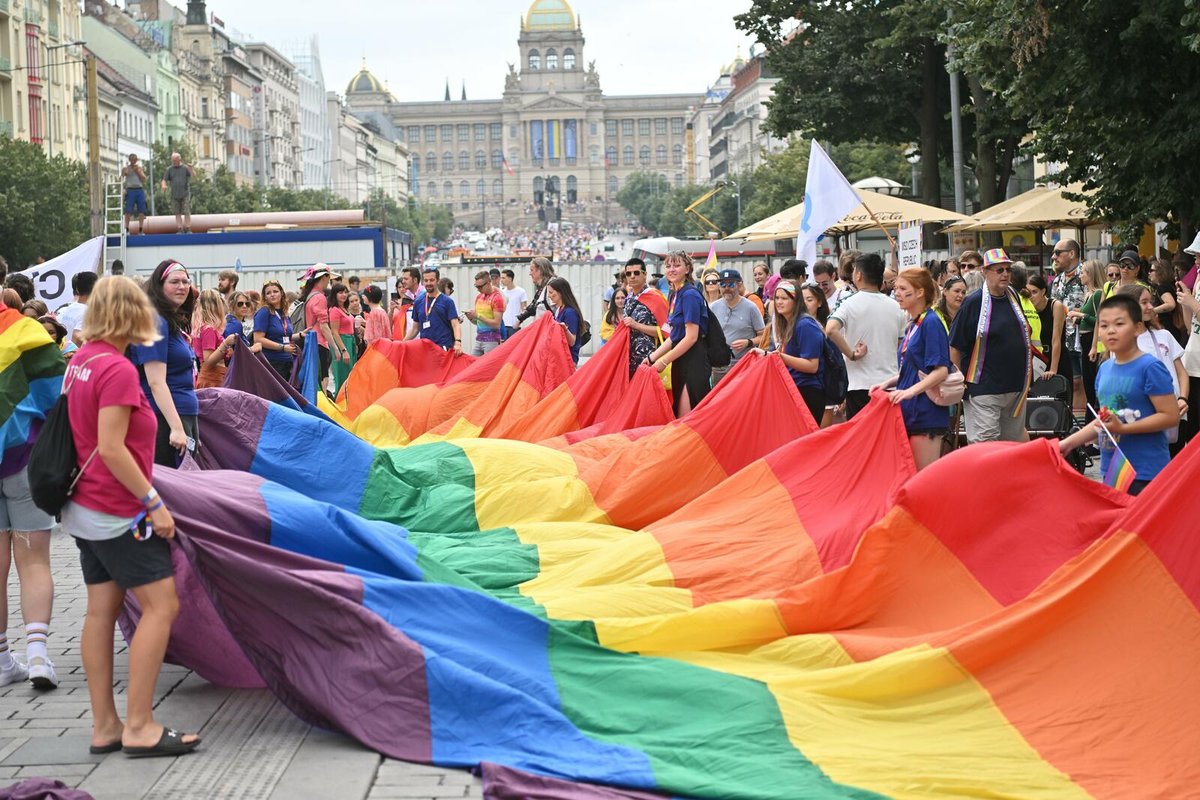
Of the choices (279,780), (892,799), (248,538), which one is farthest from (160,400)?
(892,799)

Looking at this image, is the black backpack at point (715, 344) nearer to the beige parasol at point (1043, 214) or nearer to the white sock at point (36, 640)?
the white sock at point (36, 640)

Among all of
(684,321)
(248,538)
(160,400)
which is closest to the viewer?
(248,538)

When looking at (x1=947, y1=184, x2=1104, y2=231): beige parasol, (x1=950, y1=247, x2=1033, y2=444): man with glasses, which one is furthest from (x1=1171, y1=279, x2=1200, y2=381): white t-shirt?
(x1=947, y1=184, x2=1104, y2=231): beige parasol

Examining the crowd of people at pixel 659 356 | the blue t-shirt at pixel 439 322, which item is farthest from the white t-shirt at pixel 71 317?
the blue t-shirt at pixel 439 322

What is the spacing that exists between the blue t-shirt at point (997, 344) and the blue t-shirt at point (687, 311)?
104 inches

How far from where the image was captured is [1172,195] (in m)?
17.5

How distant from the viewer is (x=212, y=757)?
20.2 feet

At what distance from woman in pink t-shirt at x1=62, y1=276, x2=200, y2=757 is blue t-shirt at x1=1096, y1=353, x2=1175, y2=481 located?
408cm

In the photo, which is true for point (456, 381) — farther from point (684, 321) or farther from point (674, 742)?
point (674, 742)

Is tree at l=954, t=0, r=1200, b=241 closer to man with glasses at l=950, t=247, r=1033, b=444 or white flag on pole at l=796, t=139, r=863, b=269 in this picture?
white flag on pole at l=796, t=139, r=863, b=269

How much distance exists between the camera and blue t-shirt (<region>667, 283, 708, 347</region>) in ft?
41.6

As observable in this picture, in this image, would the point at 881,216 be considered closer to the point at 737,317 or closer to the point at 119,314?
the point at 737,317

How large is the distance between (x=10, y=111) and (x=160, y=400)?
206ft

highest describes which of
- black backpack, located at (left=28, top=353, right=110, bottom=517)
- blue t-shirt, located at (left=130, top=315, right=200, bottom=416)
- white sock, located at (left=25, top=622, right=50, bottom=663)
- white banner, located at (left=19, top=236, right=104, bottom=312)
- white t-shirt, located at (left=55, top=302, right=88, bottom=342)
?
white banner, located at (left=19, top=236, right=104, bottom=312)
